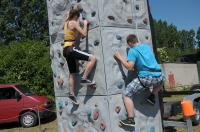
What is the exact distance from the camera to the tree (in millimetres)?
49031

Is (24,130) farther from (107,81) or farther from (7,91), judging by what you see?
(107,81)

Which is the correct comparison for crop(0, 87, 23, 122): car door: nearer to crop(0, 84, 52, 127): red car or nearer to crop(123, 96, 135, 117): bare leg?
crop(0, 84, 52, 127): red car

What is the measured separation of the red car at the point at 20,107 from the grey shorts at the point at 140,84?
9415 mm

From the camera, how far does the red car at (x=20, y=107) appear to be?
52.7 ft

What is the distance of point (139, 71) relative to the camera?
23.1ft

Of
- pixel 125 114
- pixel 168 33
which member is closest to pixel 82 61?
pixel 125 114

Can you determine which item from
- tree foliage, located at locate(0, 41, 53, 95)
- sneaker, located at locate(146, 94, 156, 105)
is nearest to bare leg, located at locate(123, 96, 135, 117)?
sneaker, located at locate(146, 94, 156, 105)

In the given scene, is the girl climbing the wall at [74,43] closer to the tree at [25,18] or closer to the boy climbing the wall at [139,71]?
the boy climbing the wall at [139,71]

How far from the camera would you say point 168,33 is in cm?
11019

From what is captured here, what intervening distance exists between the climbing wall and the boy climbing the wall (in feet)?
0.81

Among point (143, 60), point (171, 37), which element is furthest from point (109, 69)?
point (171, 37)

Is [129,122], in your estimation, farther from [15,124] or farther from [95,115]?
[15,124]

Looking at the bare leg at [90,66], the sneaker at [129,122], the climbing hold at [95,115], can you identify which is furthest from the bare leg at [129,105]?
the bare leg at [90,66]

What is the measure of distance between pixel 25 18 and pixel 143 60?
147 ft
